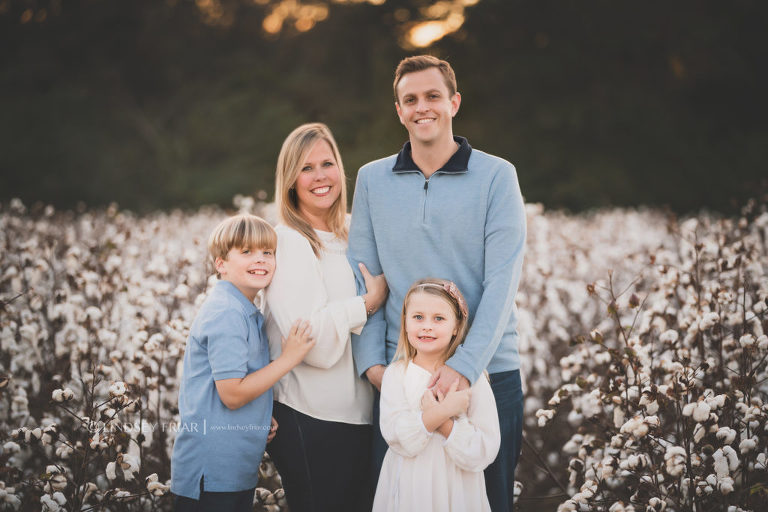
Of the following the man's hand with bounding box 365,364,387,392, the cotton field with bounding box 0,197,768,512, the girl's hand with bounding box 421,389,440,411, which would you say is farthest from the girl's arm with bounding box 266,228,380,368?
the cotton field with bounding box 0,197,768,512

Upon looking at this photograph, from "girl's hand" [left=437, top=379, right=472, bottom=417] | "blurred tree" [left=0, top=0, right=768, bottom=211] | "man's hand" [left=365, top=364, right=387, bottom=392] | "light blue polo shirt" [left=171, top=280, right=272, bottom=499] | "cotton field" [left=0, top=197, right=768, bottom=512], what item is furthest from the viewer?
"blurred tree" [left=0, top=0, right=768, bottom=211]

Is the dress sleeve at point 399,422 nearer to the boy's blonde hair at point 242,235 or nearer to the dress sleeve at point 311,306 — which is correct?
the dress sleeve at point 311,306

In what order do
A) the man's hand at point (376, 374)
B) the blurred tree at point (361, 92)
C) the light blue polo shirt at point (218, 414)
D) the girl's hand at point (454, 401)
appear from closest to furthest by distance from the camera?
the girl's hand at point (454, 401) < the light blue polo shirt at point (218, 414) < the man's hand at point (376, 374) < the blurred tree at point (361, 92)

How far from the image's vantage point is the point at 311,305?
228cm

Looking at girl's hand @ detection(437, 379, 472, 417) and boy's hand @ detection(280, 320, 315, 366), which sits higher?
boy's hand @ detection(280, 320, 315, 366)

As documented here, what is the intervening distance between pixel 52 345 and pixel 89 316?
466mm

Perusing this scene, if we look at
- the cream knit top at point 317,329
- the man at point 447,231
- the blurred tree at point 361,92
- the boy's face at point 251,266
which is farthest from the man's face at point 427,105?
the blurred tree at point 361,92

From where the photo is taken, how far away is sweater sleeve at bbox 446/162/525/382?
2135 millimetres

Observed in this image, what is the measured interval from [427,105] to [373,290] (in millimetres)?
703

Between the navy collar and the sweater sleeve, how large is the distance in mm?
135

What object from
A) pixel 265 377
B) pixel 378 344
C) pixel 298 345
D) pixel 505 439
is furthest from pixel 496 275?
pixel 265 377

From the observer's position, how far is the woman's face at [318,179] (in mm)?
2512

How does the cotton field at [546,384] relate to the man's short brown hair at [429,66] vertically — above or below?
below

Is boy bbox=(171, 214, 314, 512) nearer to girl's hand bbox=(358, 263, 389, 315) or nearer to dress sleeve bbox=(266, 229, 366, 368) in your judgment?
dress sleeve bbox=(266, 229, 366, 368)
